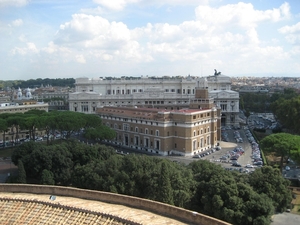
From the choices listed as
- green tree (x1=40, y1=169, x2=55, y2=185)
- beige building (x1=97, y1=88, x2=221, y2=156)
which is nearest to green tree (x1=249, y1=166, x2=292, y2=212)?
green tree (x1=40, y1=169, x2=55, y2=185)

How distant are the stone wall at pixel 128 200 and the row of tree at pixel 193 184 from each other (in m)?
5.44

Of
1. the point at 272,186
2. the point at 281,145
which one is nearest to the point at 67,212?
the point at 272,186

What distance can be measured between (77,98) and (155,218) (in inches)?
2248

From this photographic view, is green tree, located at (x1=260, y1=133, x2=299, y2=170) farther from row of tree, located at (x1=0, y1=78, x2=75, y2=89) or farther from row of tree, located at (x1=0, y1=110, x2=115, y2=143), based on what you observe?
row of tree, located at (x1=0, y1=78, x2=75, y2=89)

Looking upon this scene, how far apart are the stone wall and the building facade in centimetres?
5058

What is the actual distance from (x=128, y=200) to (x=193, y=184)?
8204 millimetres

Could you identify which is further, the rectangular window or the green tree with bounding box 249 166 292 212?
the rectangular window

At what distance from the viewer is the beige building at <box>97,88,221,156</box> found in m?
44.1

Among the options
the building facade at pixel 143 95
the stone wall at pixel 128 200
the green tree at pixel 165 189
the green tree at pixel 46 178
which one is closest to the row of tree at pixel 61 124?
the green tree at pixel 46 178

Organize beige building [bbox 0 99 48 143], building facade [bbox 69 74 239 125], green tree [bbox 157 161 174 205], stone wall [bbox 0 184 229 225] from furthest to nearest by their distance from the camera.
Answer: building facade [bbox 69 74 239 125]
beige building [bbox 0 99 48 143]
green tree [bbox 157 161 174 205]
stone wall [bbox 0 184 229 225]

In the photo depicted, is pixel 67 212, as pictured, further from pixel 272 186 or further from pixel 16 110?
pixel 16 110

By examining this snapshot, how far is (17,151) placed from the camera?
113 feet

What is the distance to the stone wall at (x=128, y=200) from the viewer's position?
43.7ft

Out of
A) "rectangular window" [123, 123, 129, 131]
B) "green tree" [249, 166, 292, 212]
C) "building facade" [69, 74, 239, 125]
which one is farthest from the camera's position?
"building facade" [69, 74, 239, 125]
